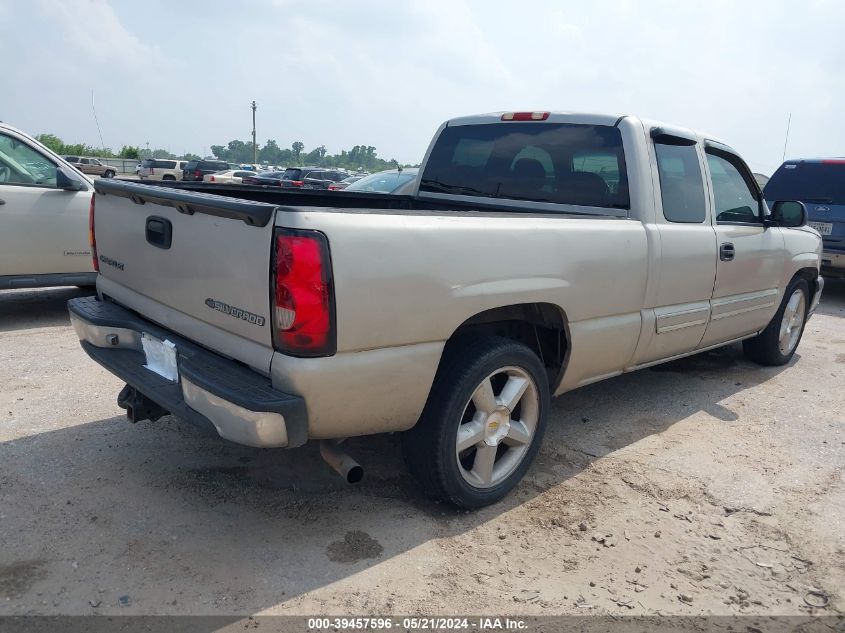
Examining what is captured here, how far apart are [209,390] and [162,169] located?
3816cm

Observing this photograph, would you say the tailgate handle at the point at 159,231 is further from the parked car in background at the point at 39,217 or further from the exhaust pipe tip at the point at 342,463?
the parked car in background at the point at 39,217

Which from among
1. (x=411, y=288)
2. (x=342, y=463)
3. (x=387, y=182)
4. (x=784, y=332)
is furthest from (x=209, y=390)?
(x=387, y=182)

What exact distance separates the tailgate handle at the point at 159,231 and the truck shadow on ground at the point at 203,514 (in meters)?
1.20

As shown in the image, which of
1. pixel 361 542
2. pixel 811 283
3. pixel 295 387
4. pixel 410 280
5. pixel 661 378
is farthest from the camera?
pixel 811 283

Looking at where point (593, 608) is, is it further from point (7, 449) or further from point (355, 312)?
point (7, 449)

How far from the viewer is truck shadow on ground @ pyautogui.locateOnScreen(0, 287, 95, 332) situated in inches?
244

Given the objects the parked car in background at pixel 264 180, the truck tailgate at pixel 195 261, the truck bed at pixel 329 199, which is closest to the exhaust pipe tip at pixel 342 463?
the truck tailgate at pixel 195 261

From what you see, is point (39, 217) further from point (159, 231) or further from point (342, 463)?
point (342, 463)

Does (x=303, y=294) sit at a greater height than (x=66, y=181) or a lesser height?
lesser

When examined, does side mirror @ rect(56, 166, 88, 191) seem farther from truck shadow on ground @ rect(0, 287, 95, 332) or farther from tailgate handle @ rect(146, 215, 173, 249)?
tailgate handle @ rect(146, 215, 173, 249)

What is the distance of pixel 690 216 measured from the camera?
4133mm

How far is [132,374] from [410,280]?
1365 millimetres

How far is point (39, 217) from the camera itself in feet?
20.0

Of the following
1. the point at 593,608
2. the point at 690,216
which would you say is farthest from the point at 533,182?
the point at 593,608
